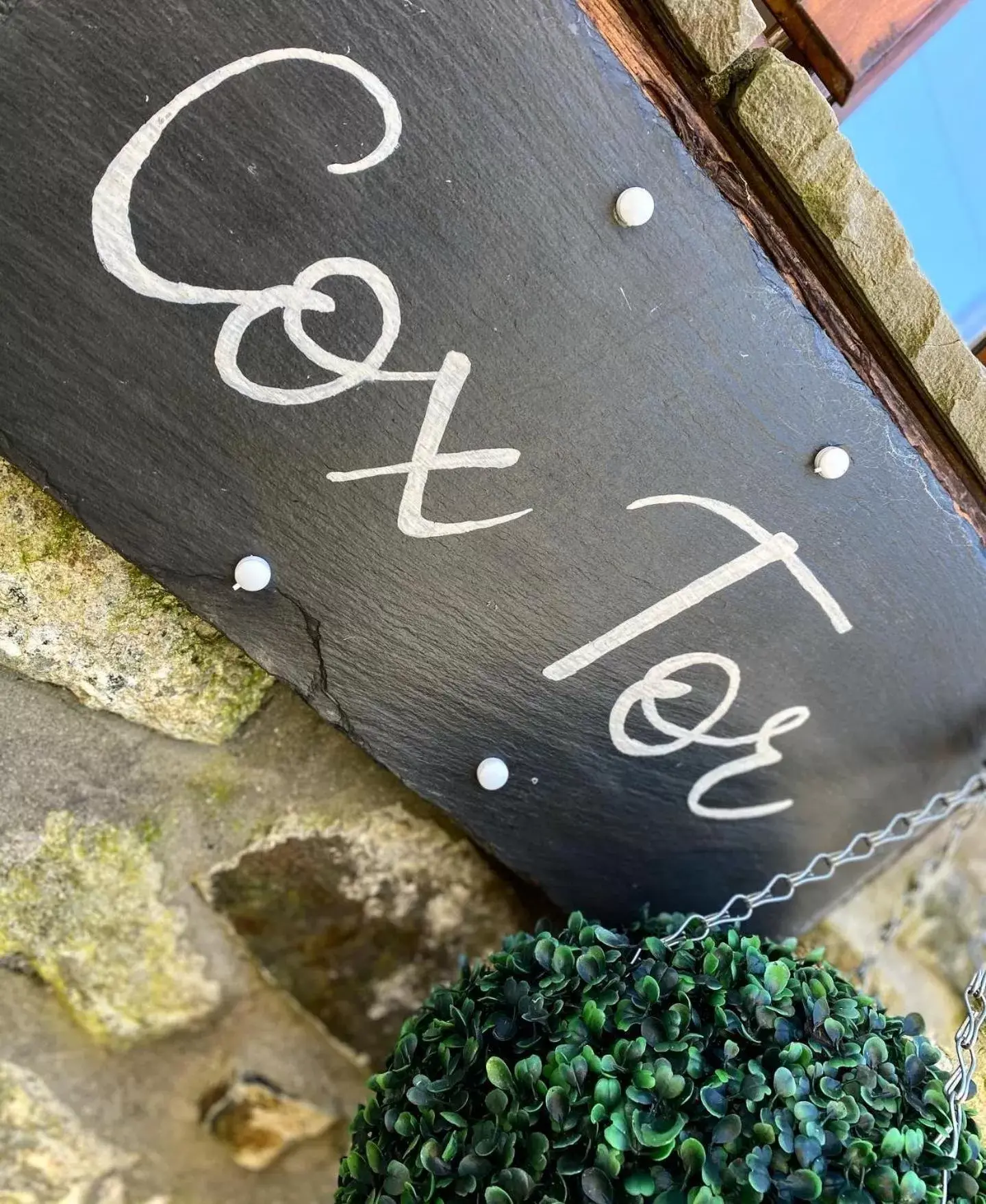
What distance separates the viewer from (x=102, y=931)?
120cm

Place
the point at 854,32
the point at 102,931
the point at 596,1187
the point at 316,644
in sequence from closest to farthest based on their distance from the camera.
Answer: the point at 596,1187 < the point at 854,32 < the point at 316,644 < the point at 102,931

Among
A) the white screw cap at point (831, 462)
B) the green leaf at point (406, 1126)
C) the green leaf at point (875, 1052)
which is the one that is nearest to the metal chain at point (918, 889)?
the green leaf at point (875, 1052)

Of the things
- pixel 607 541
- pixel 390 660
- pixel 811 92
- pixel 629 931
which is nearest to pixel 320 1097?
pixel 629 931

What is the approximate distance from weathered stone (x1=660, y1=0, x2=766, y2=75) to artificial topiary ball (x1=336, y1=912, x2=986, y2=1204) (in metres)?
0.94

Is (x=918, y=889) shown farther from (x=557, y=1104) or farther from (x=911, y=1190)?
(x=557, y=1104)

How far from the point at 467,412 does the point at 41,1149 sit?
119cm

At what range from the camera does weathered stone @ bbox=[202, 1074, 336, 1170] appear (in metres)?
1.32

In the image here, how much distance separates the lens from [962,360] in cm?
101

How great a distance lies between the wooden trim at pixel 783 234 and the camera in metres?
0.85

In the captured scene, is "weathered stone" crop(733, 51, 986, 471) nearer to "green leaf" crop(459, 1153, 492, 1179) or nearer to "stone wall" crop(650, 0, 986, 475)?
"stone wall" crop(650, 0, 986, 475)

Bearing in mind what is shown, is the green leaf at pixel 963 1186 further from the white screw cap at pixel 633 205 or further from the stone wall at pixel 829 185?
the white screw cap at pixel 633 205

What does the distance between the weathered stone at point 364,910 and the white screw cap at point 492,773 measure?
229 mm

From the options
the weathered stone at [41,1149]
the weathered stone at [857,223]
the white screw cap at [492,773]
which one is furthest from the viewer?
the weathered stone at [41,1149]

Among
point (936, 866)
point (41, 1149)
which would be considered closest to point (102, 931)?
point (41, 1149)
